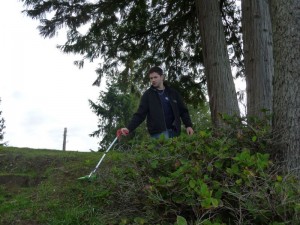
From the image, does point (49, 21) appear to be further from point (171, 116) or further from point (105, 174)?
point (105, 174)

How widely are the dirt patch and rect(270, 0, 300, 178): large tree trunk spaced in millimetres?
2813

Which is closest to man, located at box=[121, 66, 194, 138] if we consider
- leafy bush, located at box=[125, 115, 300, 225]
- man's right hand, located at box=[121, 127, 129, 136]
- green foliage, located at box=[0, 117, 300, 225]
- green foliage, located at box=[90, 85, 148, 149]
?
man's right hand, located at box=[121, 127, 129, 136]

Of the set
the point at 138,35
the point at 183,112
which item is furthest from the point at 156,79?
the point at 138,35

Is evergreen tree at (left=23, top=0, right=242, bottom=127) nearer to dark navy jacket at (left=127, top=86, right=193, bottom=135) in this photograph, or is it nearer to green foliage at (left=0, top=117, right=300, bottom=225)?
dark navy jacket at (left=127, top=86, right=193, bottom=135)

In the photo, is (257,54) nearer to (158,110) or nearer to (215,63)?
(215,63)

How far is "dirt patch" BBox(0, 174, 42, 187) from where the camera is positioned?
4.47m

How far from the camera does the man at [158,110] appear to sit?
15.6 ft

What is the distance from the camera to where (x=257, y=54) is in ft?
18.8

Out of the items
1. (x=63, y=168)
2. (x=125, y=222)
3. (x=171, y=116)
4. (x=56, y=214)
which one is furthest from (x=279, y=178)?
(x=63, y=168)

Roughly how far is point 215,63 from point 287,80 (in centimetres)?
276

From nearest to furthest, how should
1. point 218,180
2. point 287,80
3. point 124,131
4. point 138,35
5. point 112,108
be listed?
point 218,180
point 287,80
point 124,131
point 138,35
point 112,108

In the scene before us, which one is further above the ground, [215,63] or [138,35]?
[138,35]

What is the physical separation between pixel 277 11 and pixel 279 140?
122 centimetres

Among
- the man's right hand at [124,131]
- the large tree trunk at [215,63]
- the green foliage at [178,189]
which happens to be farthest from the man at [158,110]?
the green foliage at [178,189]
